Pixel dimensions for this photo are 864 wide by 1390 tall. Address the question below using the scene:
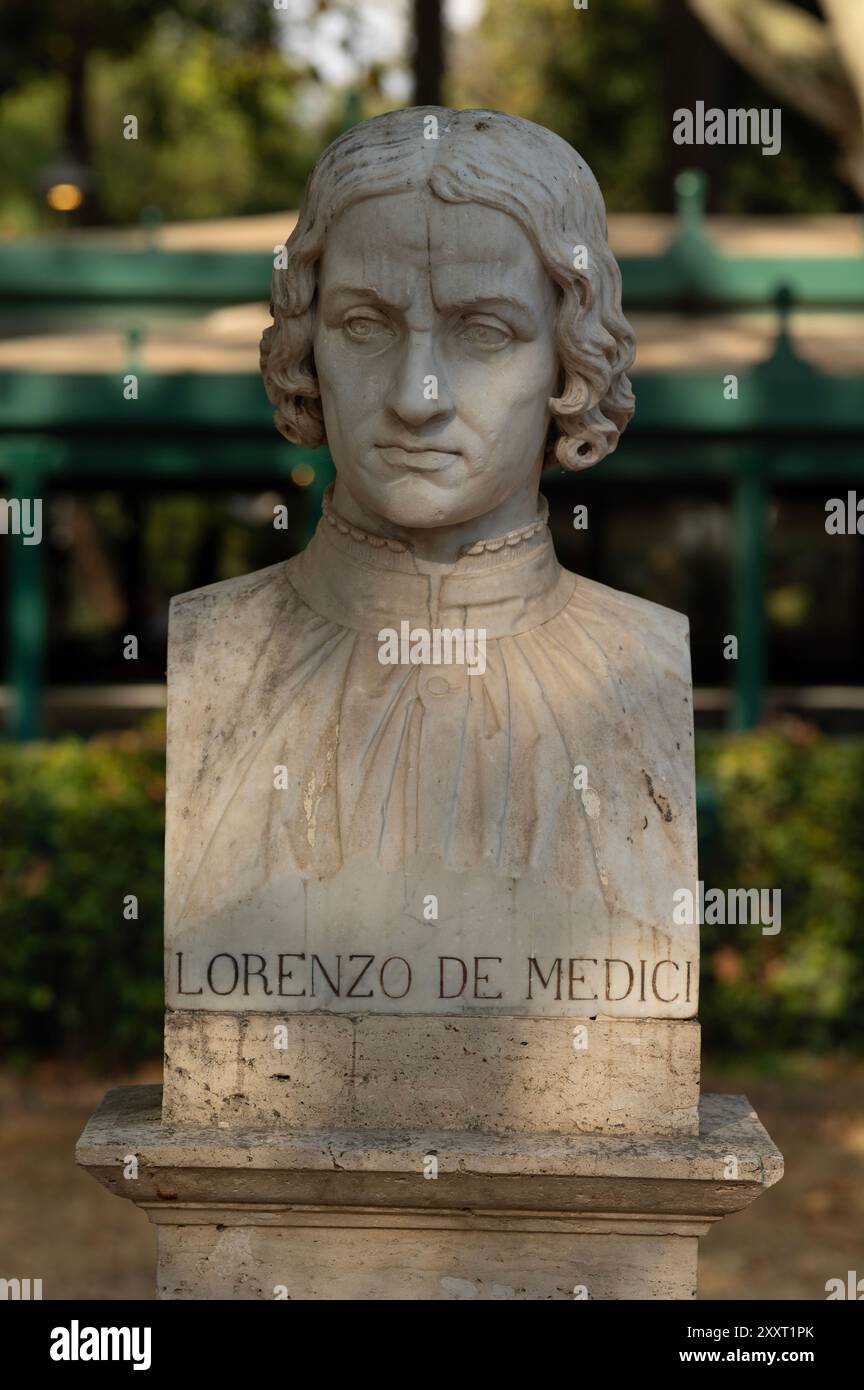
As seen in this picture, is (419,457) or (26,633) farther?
(26,633)

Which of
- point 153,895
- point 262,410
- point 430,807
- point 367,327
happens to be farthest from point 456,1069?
point 262,410

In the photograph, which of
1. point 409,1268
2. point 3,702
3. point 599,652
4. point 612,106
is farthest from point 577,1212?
point 612,106

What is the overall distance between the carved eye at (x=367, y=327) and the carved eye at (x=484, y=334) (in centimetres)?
13

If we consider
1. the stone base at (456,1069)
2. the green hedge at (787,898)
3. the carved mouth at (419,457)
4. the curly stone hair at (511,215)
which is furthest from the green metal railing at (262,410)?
the stone base at (456,1069)

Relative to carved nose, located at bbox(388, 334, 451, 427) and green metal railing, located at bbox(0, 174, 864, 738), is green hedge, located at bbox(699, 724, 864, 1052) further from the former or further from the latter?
carved nose, located at bbox(388, 334, 451, 427)

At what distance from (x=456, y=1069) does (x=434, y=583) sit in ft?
2.73

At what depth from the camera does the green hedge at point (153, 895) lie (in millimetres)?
6992

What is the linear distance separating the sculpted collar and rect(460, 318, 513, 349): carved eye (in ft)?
1.13

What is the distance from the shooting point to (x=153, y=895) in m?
7.00

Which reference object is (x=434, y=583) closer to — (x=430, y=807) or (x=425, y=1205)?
(x=430, y=807)

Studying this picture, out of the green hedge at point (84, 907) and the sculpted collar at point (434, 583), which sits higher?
the sculpted collar at point (434, 583)

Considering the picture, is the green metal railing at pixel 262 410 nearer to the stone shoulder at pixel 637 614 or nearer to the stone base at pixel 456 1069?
the stone shoulder at pixel 637 614

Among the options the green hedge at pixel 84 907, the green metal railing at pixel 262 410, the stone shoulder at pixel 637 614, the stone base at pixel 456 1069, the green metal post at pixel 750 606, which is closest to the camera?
the stone base at pixel 456 1069

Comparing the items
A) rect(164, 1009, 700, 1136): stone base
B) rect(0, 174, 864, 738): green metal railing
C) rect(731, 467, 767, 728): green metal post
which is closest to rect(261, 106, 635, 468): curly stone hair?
rect(164, 1009, 700, 1136): stone base
